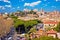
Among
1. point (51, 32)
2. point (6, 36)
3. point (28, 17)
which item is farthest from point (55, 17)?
point (6, 36)

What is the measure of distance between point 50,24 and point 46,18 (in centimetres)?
111

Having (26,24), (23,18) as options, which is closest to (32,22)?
(26,24)

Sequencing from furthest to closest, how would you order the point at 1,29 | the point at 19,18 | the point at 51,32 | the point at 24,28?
the point at 19,18 < the point at 24,28 < the point at 51,32 < the point at 1,29

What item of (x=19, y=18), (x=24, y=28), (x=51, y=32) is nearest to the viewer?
(x=51, y=32)

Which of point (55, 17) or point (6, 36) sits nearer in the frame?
point (6, 36)

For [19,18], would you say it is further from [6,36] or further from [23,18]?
[6,36]

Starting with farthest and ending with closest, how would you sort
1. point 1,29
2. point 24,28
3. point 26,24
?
point 26,24
point 24,28
point 1,29

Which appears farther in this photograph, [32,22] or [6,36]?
[32,22]

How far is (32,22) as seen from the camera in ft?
31.8

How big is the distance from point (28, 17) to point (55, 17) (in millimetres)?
1109

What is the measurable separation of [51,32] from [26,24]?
8.06 feet

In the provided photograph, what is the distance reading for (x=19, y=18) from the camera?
10359mm

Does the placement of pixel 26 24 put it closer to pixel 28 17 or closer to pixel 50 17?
pixel 28 17

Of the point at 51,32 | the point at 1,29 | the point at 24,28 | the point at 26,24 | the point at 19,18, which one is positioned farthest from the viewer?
the point at 19,18
